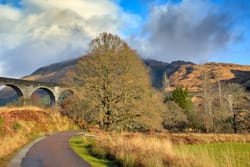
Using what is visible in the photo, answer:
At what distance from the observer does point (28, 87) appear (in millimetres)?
53219

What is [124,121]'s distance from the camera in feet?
81.8

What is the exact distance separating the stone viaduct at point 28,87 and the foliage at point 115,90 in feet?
92.2

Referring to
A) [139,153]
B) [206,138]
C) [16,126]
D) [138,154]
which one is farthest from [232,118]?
[138,154]

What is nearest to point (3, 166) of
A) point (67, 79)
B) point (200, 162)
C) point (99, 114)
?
point (200, 162)

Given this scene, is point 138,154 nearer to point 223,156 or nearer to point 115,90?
point 223,156

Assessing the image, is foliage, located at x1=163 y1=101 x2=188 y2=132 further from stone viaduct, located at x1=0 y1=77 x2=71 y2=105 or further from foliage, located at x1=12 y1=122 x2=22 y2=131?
stone viaduct, located at x1=0 y1=77 x2=71 y2=105

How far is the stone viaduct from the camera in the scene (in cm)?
5016

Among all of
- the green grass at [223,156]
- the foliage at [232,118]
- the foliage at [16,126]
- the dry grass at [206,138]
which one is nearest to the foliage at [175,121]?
the foliage at [232,118]

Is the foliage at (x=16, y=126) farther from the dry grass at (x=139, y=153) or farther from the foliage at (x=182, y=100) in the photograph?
the foliage at (x=182, y=100)

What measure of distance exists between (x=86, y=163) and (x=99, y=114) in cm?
1402

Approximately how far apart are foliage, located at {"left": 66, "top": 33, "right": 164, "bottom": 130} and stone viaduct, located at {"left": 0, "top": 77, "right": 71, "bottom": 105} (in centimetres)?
2809

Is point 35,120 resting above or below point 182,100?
below

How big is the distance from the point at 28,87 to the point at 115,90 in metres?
33.1

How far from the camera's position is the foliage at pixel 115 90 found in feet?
81.4
